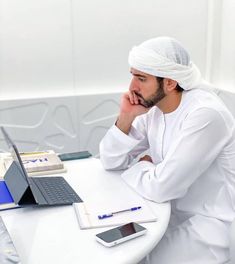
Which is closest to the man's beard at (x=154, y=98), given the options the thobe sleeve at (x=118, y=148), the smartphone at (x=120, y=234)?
the thobe sleeve at (x=118, y=148)

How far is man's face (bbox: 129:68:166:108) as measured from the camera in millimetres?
1583

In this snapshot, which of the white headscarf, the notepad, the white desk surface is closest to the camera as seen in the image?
the white desk surface

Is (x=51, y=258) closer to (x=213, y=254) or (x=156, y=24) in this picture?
(x=213, y=254)

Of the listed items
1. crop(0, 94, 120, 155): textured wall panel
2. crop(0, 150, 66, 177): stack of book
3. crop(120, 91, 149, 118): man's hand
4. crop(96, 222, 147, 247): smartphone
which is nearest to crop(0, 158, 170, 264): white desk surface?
crop(96, 222, 147, 247): smartphone

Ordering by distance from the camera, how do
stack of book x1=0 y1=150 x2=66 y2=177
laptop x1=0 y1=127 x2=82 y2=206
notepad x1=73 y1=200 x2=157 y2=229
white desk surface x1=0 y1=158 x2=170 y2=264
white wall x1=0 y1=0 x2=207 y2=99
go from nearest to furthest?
white desk surface x1=0 y1=158 x2=170 y2=264 < notepad x1=73 y1=200 x2=157 y2=229 < laptop x1=0 y1=127 x2=82 y2=206 < stack of book x1=0 y1=150 x2=66 y2=177 < white wall x1=0 y1=0 x2=207 y2=99

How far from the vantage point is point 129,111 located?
1.70 m

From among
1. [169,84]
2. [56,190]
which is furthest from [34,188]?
[169,84]

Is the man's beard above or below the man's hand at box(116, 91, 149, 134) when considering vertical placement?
above

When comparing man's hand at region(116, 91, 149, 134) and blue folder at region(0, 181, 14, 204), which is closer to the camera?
blue folder at region(0, 181, 14, 204)

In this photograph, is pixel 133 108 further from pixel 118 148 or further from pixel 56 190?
pixel 56 190

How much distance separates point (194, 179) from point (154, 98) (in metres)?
0.38

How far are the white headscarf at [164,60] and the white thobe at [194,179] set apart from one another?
10 centimetres

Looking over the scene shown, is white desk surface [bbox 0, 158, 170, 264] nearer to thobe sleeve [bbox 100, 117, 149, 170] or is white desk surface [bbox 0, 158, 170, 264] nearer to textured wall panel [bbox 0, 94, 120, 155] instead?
thobe sleeve [bbox 100, 117, 149, 170]

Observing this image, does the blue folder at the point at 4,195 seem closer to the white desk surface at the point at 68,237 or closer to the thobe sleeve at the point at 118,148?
the white desk surface at the point at 68,237
